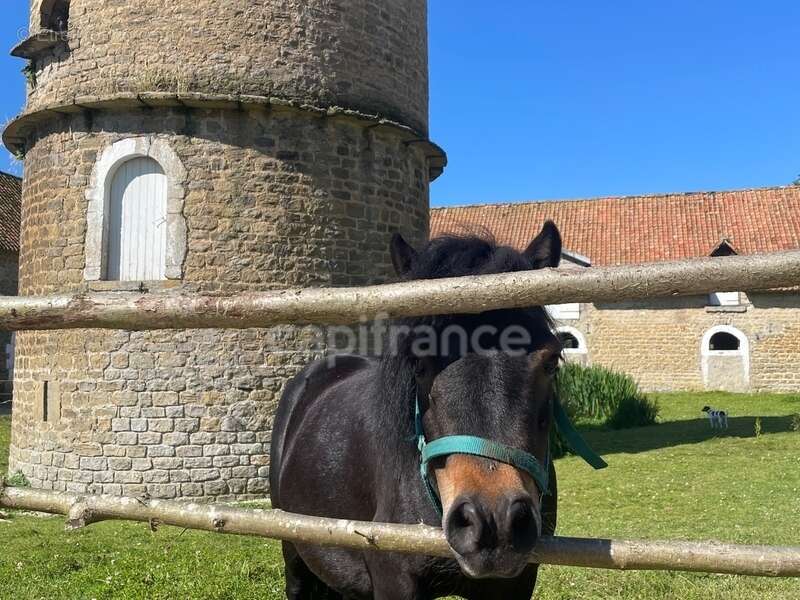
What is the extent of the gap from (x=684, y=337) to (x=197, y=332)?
1754 centimetres

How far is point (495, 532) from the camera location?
162 cm

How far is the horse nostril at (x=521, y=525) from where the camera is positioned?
1.61m

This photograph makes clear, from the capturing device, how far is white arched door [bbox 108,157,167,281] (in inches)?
357

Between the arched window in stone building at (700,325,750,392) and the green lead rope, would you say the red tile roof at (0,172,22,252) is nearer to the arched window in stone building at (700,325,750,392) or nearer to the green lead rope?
the arched window in stone building at (700,325,750,392)

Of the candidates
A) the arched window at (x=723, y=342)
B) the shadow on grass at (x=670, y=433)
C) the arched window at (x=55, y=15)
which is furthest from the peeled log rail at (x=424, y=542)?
the arched window at (x=723, y=342)

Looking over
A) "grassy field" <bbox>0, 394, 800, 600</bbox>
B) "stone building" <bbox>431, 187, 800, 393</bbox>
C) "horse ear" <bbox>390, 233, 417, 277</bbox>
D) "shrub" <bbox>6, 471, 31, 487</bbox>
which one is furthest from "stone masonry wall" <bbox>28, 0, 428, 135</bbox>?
"stone building" <bbox>431, 187, 800, 393</bbox>

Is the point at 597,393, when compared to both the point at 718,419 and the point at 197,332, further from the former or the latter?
the point at 197,332

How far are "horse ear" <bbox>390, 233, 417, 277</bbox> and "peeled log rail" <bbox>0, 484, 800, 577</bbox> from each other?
0.88 metres

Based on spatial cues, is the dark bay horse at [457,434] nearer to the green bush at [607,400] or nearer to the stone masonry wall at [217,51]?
the stone masonry wall at [217,51]

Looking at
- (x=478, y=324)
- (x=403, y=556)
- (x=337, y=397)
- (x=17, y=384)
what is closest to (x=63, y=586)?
(x=337, y=397)

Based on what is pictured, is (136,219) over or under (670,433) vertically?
over

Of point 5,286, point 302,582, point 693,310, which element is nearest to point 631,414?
point 693,310

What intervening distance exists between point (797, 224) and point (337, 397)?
23519mm

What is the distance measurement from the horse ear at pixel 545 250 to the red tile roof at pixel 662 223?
19.7 m
